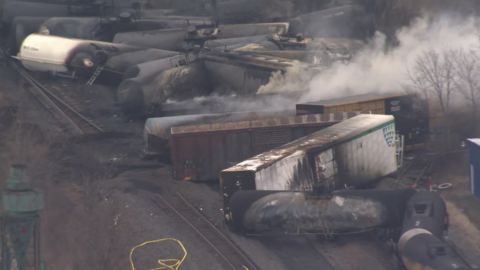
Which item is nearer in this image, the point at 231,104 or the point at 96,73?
the point at 231,104

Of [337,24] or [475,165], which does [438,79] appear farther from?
[337,24]

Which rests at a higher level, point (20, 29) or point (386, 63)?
point (20, 29)

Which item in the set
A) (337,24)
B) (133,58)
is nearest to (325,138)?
(133,58)

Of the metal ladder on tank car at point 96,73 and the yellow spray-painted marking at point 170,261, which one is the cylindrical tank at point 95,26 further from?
the yellow spray-painted marking at point 170,261

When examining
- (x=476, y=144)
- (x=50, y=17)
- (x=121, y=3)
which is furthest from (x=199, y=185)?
(x=121, y=3)

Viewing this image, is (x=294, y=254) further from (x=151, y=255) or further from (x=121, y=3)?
(x=121, y=3)

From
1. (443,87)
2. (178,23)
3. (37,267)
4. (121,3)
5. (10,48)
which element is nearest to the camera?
(37,267)

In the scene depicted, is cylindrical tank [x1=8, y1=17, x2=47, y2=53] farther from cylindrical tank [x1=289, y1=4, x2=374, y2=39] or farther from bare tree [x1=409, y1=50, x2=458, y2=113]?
bare tree [x1=409, y1=50, x2=458, y2=113]
